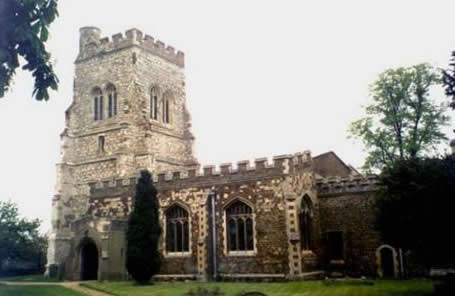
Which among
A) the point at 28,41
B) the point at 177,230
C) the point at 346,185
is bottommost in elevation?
the point at 177,230

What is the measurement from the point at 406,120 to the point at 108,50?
68.7ft

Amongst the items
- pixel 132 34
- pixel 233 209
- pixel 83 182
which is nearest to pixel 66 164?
pixel 83 182

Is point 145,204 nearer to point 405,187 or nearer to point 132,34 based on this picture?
point 405,187

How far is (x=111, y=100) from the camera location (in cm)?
3441

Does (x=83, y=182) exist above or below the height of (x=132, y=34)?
below

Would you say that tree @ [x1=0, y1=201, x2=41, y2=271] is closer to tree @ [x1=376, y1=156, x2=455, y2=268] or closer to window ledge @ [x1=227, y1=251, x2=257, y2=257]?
window ledge @ [x1=227, y1=251, x2=257, y2=257]

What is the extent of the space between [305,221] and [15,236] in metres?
20.5

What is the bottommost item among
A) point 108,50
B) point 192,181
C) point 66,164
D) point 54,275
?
point 54,275

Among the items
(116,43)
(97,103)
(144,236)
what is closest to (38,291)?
(144,236)

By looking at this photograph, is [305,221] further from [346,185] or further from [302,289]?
[302,289]

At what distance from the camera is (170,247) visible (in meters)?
25.9

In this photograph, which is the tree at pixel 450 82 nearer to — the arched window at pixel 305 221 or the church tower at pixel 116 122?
the arched window at pixel 305 221

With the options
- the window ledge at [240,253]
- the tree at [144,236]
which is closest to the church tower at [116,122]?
the tree at [144,236]

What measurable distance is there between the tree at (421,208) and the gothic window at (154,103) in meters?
20.5
